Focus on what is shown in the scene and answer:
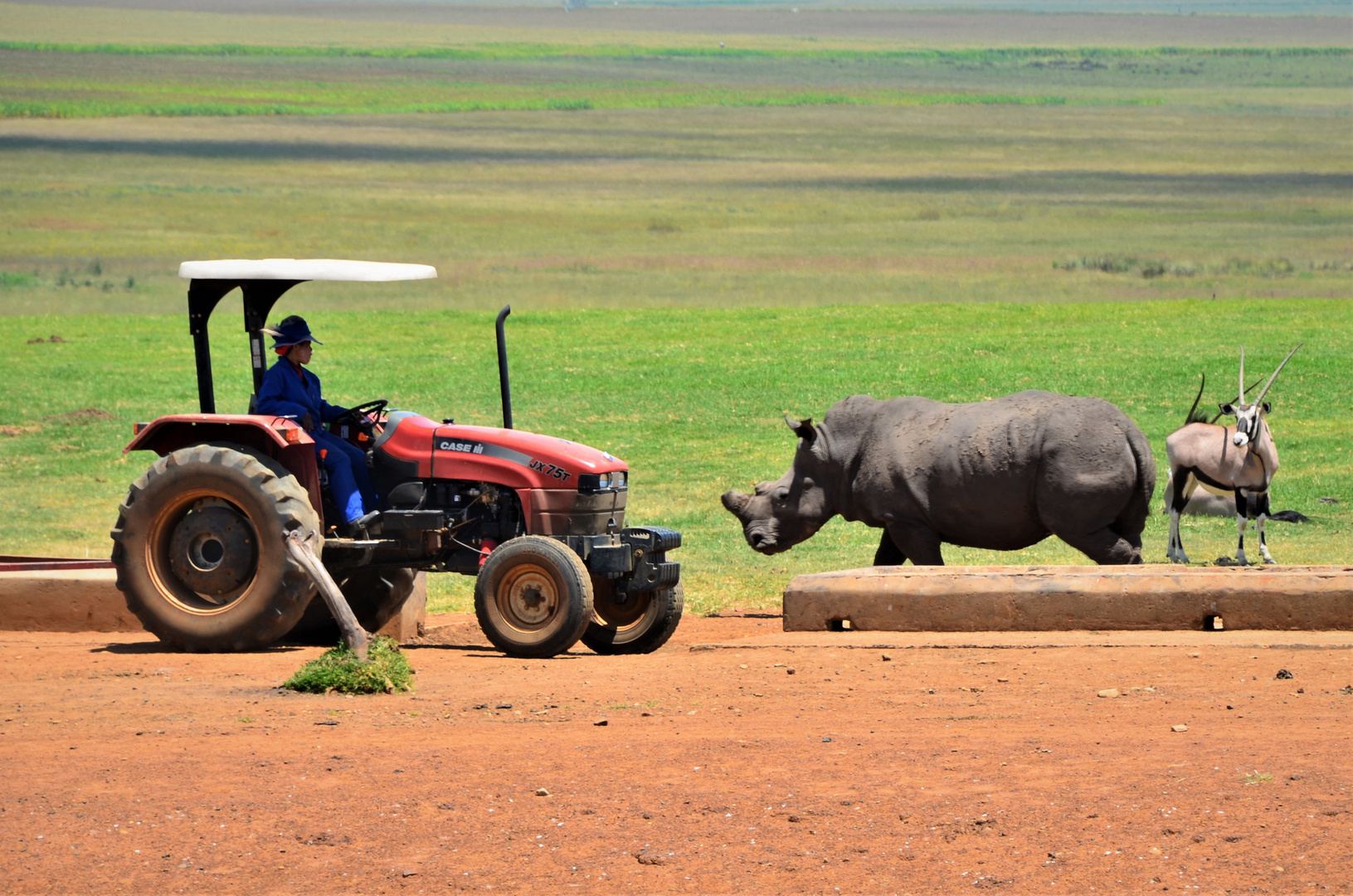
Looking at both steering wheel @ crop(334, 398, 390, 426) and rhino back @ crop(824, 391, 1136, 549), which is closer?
steering wheel @ crop(334, 398, 390, 426)

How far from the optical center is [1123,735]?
8188mm

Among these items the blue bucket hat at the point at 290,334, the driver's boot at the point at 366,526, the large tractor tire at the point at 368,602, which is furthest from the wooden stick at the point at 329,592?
the large tractor tire at the point at 368,602

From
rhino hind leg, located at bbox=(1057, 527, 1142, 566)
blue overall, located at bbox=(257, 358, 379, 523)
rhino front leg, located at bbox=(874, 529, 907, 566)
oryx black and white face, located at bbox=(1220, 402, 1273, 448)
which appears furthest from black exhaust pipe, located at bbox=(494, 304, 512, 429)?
oryx black and white face, located at bbox=(1220, 402, 1273, 448)

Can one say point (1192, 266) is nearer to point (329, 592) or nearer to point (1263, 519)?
point (1263, 519)

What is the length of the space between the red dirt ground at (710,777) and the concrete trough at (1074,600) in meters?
0.59

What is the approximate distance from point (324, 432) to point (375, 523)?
0.64 metres

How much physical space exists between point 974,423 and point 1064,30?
572ft

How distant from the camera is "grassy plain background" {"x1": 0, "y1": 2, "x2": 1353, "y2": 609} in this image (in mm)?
26156

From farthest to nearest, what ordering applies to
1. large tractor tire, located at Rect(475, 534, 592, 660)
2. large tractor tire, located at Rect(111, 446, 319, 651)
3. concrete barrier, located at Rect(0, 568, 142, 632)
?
concrete barrier, located at Rect(0, 568, 142, 632) → large tractor tire, located at Rect(111, 446, 319, 651) → large tractor tire, located at Rect(475, 534, 592, 660)

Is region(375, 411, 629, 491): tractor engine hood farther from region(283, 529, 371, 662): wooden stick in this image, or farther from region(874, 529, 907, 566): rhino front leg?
region(874, 529, 907, 566): rhino front leg

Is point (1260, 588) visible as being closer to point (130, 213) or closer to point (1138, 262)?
point (1138, 262)

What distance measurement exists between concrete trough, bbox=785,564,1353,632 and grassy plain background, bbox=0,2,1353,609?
3.30 metres

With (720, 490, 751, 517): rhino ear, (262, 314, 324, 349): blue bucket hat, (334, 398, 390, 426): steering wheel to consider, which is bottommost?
(720, 490, 751, 517): rhino ear

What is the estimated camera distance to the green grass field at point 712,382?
1938 cm
